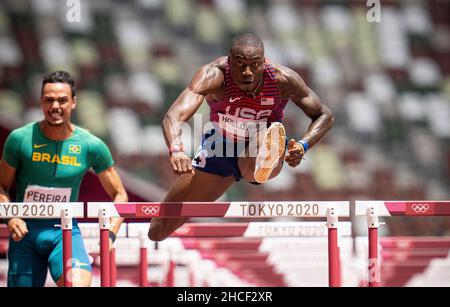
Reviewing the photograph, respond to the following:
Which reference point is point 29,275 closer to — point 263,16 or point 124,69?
point 124,69

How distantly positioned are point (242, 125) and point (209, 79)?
16.7 inches

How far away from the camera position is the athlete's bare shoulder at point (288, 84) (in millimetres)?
4883

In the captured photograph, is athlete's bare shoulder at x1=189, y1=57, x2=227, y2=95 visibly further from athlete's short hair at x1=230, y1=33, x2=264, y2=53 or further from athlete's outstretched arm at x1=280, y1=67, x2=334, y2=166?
athlete's outstretched arm at x1=280, y1=67, x2=334, y2=166

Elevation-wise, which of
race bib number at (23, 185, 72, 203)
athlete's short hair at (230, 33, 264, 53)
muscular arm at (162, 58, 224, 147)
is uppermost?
athlete's short hair at (230, 33, 264, 53)

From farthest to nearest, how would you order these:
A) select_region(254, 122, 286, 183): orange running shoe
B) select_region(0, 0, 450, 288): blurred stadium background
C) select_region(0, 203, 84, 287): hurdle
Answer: select_region(0, 0, 450, 288): blurred stadium background
select_region(254, 122, 286, 183): orange running shoe
select_region(0, 203, 84, 287): hurdle

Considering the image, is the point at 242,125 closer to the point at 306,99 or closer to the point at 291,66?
the point at 306,99

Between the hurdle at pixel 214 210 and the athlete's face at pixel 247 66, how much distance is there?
2.36ft

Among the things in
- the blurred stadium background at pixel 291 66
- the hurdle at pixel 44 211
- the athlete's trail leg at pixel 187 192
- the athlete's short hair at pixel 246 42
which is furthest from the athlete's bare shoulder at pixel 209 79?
the blurred stadium background at pixel 291 66

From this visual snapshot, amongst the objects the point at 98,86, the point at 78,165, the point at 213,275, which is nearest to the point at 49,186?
the point at 78,165

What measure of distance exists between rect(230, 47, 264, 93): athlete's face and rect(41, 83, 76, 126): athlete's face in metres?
0.92

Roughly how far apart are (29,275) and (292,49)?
522 cm

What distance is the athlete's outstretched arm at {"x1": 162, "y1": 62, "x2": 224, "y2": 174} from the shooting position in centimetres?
415

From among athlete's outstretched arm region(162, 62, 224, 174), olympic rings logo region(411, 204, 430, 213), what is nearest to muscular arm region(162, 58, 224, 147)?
athlete's outstretched arm region(162, 62, 224, 174)

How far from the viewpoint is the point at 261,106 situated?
491 centimetres
